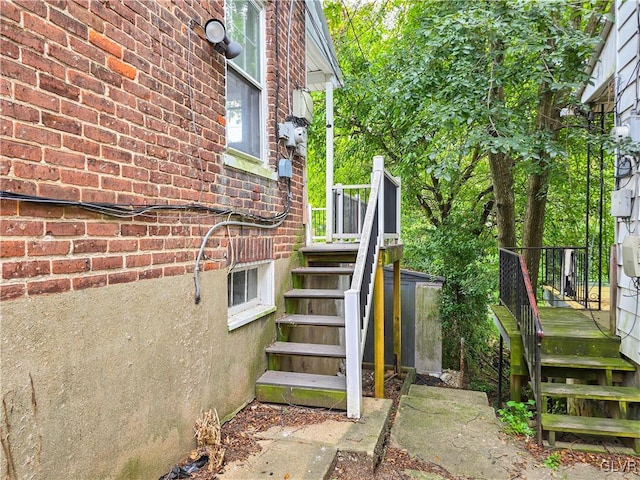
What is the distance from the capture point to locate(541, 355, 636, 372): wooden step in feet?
12.6

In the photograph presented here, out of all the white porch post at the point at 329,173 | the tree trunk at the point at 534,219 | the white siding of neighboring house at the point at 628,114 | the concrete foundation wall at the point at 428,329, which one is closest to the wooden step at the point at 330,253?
the white porch post at the point at 329,173

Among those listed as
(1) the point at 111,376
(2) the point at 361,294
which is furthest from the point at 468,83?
(1) the point at 111,376

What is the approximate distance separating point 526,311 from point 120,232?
13.3 ft

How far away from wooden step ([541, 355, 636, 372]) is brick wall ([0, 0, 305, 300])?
345 centimetres

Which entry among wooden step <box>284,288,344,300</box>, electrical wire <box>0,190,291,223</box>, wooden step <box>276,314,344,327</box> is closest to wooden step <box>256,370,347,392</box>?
wooden step <box>276,314,344,327</box>

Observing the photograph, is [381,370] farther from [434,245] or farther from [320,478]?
[434,245]

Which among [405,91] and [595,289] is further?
[595,289]

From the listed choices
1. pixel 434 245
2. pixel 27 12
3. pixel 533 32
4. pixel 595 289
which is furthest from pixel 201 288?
pixel 595 289

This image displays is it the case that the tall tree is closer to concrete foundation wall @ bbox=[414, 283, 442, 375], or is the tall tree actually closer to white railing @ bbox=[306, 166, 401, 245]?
white railing @ bbox=[306, 166, 401, 245]

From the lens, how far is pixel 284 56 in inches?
183

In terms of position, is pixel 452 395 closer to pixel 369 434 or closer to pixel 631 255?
pixel 369 434

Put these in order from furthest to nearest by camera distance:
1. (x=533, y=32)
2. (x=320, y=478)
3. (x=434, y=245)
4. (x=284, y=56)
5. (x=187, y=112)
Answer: (x=434, y=245), (x=533, y=32), (x=284, y=56), (x=187, y=112), (x=320, y=478)

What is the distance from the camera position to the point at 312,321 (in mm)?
4223

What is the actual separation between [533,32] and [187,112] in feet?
15.0
